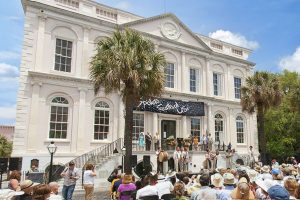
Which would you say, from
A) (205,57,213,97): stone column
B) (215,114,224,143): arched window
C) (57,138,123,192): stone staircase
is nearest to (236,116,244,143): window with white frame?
(215,114,224,143): arched window

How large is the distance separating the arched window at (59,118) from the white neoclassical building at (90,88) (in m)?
0.06

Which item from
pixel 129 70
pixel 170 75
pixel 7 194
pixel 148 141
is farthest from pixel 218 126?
pixel 7 194

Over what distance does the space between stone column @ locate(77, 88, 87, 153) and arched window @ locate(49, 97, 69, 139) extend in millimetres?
842

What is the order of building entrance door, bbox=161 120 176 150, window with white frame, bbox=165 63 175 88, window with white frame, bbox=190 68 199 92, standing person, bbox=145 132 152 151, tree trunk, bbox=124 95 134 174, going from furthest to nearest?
1. window with white frame, bbox=190 68 199 92
2. window with white frame, bbox=165 63 175 88
3. building entrance door, bbox=161 120 176 150
4. standing person, bbox=145 132 152 151
5. tree trunk, bbox=124 95 134 174

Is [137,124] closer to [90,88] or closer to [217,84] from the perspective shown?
[90,88]

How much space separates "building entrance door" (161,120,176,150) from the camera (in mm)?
23219

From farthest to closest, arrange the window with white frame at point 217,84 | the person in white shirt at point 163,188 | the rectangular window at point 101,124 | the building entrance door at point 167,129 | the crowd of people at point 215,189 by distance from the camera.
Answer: the window with white frame at point 217,84, the building entrance door at point 167,129, the rectangular window at point 101,124, the person in white shirt at point 163,188, the crowd of people at point 215,189

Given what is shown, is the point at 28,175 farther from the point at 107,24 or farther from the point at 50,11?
the point at 107,24

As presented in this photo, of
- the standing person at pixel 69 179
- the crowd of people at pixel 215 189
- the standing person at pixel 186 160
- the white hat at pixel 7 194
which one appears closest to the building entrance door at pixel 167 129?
the standing person at pixel 186 160

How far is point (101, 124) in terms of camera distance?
20.3m

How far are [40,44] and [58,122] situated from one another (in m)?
5.18

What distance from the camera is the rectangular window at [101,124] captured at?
20.0 meters

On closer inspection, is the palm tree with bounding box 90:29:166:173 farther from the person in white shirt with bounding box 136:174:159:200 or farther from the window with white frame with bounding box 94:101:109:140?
the person in white shirt with bounding box 136:174:159:200

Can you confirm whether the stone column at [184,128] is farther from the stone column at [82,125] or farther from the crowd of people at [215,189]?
the crowd of people at [215,189]
